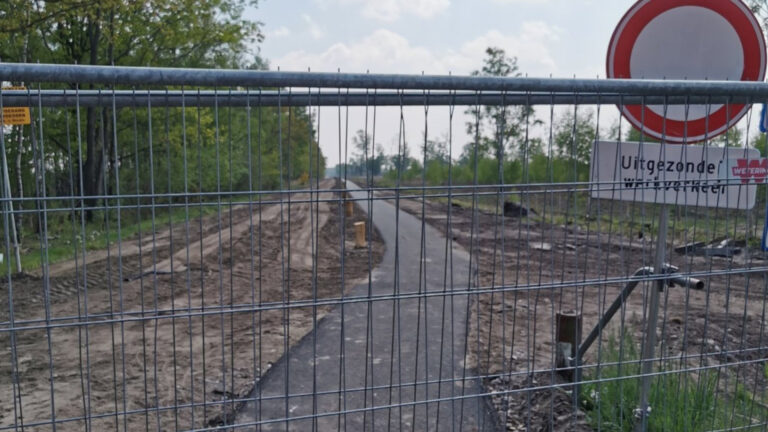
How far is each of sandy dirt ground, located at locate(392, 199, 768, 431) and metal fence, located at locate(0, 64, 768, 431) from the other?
5 centimetres

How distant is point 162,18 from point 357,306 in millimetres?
14747

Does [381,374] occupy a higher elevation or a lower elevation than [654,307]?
lower

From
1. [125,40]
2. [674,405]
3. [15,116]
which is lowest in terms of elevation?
[674,405]

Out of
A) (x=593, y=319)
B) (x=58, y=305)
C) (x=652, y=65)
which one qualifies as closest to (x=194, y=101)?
(x=652, y=65)

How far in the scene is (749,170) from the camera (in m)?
3.30

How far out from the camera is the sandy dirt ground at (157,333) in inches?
105

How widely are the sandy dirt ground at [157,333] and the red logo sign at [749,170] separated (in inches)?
80.6

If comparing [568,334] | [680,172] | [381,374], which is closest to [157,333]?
[381,374]

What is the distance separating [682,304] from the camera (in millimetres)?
9219

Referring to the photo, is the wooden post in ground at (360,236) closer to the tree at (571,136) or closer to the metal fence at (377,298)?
the metal fence at (377,298)

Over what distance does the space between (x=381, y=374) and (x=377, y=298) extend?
3.27 m

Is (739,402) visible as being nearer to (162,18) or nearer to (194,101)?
(194,101)

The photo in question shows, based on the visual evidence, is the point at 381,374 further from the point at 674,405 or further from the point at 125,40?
the point at 125,40

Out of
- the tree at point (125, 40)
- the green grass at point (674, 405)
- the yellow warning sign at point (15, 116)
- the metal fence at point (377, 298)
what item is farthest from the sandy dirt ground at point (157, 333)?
the tree at point (125, 40)
